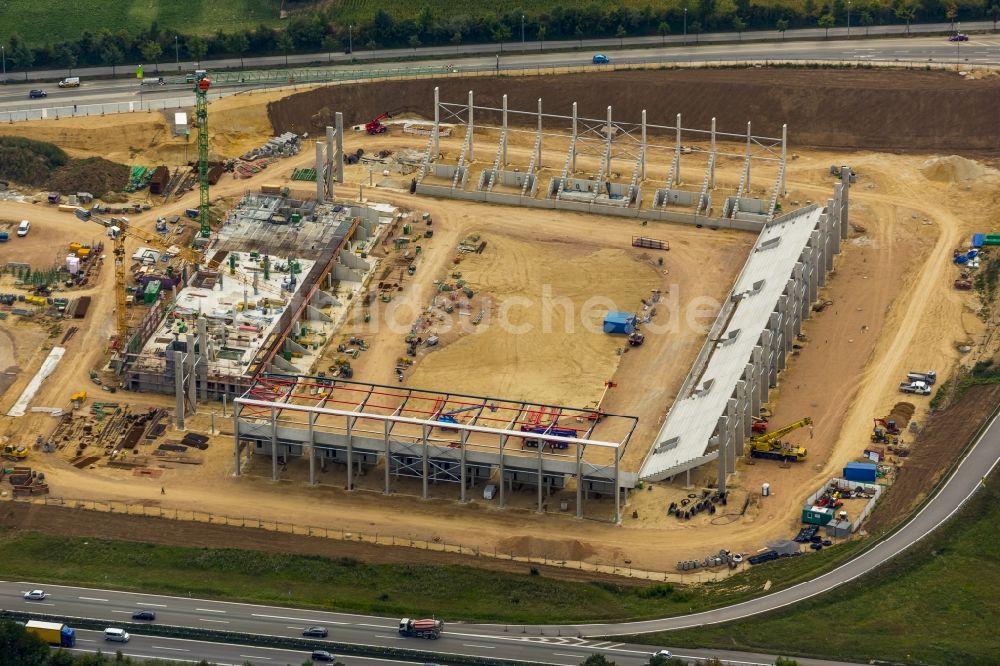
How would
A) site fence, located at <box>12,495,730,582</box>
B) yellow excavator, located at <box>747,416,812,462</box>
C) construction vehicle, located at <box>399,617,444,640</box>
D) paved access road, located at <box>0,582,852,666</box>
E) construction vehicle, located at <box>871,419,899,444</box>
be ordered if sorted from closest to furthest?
1. paved access road, located at <box>0,582,852,666</box>
2. construction vehicle, located at <box>399,617,444,640</box>
3. site fence, located at <box>12,495,730,582</box>
4. yellow excavator, located at <box>747,416,812,462</box>
5. construction vehicle, located at <box>871,419,899,444</box>

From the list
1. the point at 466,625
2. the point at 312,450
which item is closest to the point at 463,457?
the point at 312,450

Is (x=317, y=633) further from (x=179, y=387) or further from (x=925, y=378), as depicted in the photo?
(x=925, y=378)

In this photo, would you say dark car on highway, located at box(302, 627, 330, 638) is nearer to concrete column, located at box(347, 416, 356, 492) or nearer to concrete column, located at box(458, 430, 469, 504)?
concrete column, located at box(458, 430, 469, 504)

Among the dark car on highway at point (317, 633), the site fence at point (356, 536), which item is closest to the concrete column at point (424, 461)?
the site fence at point (356, 536)

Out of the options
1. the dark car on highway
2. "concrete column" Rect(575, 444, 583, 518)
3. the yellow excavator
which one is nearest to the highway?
the dark car on highway

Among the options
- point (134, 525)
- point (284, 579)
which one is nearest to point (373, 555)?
point (284, 579)

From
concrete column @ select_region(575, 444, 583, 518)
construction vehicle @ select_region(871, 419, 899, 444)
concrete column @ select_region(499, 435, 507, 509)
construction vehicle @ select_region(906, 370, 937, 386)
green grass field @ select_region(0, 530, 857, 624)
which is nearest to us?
green grass field @ select_region(0, 530, 857, 624)

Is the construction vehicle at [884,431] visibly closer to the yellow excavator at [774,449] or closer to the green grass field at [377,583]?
the yellow excavator at [774,449]
